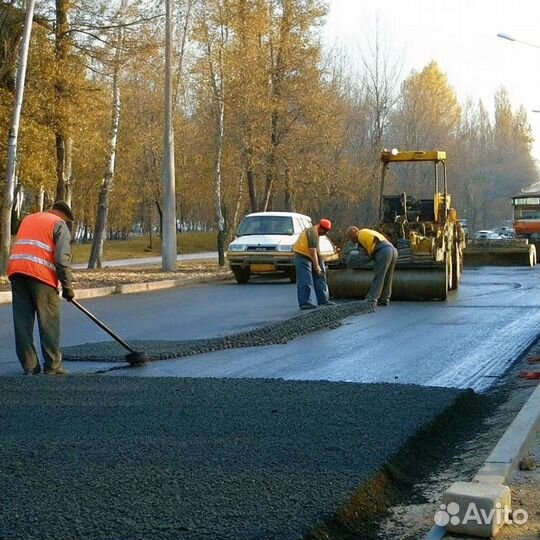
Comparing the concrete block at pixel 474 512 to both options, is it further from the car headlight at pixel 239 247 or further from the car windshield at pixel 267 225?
the car windshield at pixel 267 225

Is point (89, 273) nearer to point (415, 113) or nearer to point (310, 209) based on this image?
point (310, 209)

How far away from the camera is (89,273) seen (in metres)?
25.8

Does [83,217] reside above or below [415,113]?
below

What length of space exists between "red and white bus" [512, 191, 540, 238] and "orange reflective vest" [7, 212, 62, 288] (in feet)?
120

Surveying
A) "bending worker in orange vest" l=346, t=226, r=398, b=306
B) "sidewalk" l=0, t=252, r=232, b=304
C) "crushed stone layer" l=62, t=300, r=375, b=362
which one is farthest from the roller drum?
"sidewalk" l=0, t=252, r=232, b=304

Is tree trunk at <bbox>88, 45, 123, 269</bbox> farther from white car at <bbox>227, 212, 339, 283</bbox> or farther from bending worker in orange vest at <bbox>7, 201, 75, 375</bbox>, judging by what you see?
bending worker in orange vest at <bbox>7, 201, 75, 375</bbox>

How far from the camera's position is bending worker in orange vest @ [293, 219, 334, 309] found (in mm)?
15680

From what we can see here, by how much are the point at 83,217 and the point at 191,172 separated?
7.45 m

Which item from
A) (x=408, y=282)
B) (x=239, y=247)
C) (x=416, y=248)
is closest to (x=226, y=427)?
(x=408, y=282)

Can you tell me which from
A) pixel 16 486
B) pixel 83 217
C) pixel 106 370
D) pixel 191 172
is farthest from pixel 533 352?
pixel 83 217

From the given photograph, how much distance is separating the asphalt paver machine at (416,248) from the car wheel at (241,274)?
531 centimetres

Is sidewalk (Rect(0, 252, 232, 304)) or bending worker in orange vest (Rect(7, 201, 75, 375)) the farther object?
sidewalk (Rect(0, 252, 232, 304))

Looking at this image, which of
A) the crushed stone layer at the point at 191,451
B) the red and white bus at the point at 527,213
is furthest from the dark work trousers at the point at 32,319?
the red and white bus at the point at 527,213
